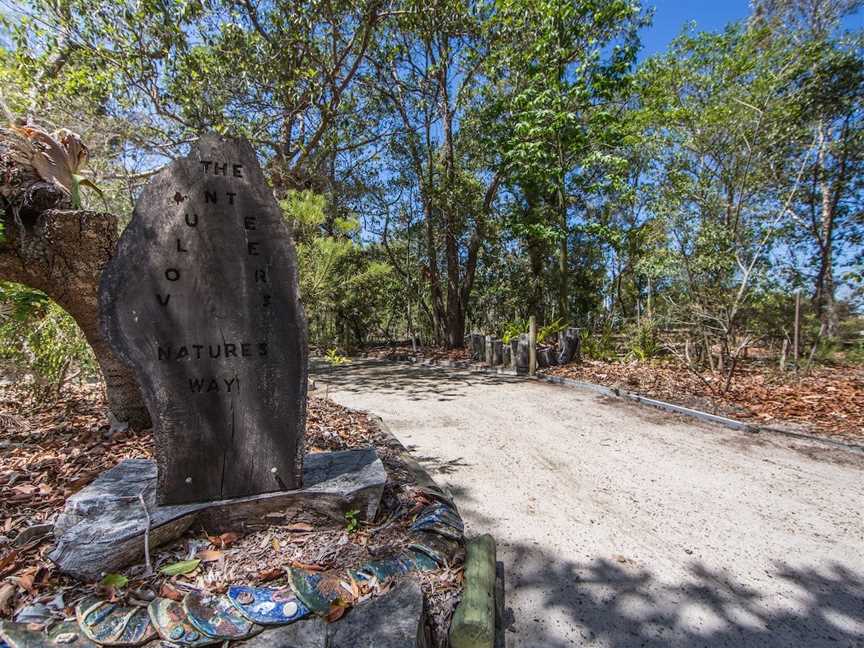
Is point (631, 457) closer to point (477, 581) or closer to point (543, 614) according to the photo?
point (543, 614)

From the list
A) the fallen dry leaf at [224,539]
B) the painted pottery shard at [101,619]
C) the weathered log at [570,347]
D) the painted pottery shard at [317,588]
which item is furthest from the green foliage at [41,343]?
the weathered log at [570,347]

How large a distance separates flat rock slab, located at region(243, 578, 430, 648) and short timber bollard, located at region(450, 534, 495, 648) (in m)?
0.13

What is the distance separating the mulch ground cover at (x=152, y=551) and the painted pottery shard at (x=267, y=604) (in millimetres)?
73

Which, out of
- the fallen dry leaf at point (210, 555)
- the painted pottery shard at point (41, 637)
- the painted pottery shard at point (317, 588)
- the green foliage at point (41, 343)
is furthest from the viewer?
the green foliage at point (41, 343)

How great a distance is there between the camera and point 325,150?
8180 mm

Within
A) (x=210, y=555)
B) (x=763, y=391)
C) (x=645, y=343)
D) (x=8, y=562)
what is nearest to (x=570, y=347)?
(x=645, y=343)

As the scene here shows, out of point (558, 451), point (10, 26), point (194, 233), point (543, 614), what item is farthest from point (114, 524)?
point (10, 26)

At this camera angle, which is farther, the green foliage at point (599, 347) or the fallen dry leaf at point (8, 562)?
the green foliage at point (599, 347)

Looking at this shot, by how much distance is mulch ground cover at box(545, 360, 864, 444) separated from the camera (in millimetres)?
4020

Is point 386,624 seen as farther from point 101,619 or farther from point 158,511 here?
point 158,511

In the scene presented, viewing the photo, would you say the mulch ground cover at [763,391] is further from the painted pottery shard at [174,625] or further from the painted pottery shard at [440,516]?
the painted pottery shard at [174,625]

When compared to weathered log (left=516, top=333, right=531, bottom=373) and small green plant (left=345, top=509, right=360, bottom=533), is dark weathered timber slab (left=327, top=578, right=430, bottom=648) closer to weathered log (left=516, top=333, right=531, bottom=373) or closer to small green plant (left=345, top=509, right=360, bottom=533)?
small green plant (left=345, top=509, right=360, bottom=533)

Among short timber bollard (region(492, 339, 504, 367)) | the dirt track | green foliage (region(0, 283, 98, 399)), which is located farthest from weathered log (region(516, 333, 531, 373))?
green foliage (region(0, 283, 98, 399))

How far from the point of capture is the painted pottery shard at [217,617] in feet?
4.23
